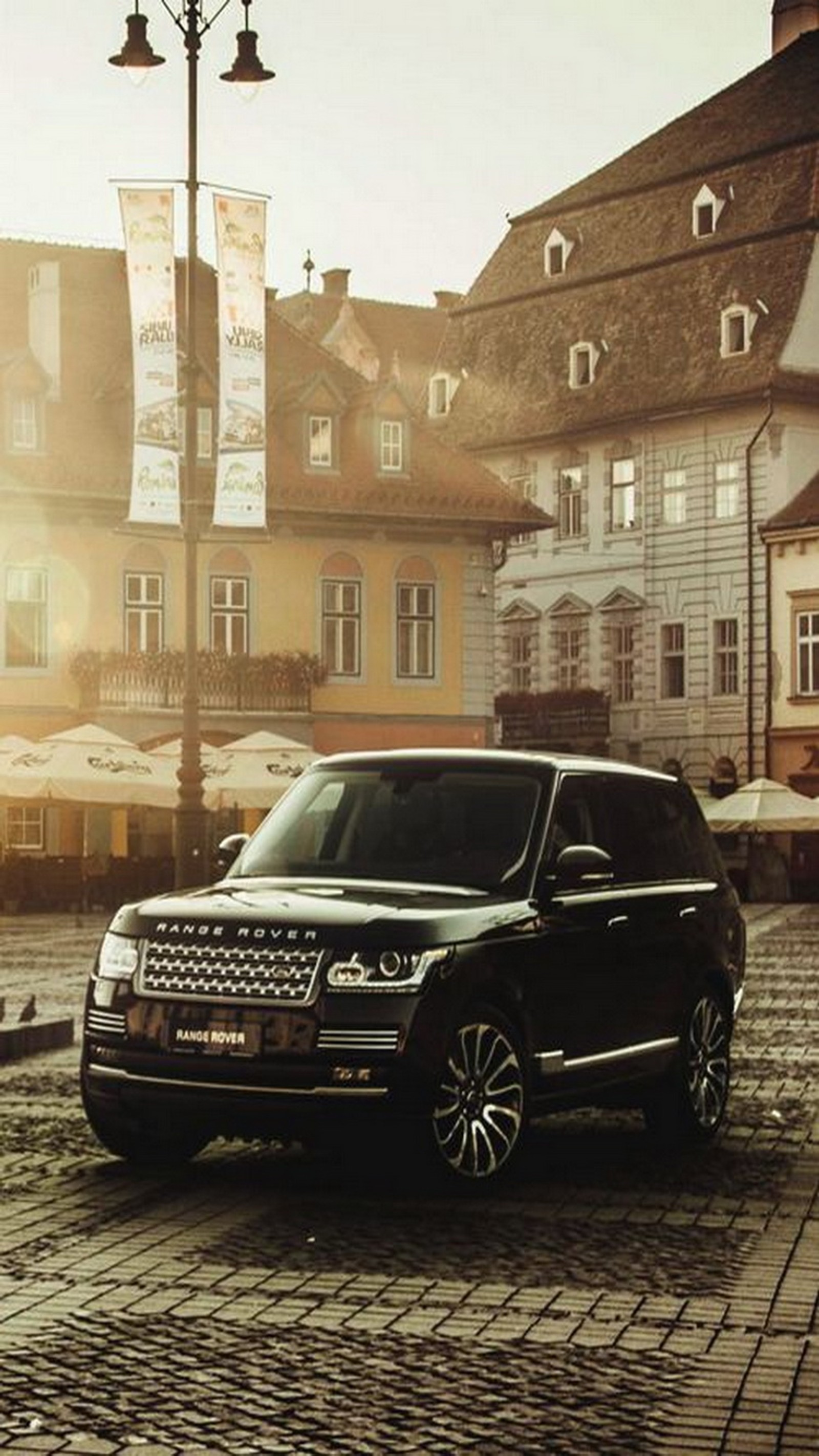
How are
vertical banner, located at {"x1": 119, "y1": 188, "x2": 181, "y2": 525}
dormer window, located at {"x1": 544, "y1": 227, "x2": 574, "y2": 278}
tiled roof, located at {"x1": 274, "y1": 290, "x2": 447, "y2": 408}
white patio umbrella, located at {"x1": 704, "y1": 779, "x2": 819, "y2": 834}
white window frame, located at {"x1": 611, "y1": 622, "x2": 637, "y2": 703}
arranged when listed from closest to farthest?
vertical banner, located at {"x1": 119, "y1": 188, "x2": 181, "y2": 525}, white patio umbrella, located at {"x1": 704, "y1": 779, "x2": 819, "y2": 834}, white window frame, located at {"x1": 611, "y1": 622, "x2": 637, "y2": 703}, dormer window, located at {"x1": 544, "y1": 227, "x2": 574, "y2": 278}, tiled roof, located at {"x1": 274, "y1": 290, "x2": 447, "y2": 408}

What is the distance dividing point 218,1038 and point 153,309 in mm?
21886

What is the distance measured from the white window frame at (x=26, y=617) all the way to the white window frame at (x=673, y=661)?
18.6 m

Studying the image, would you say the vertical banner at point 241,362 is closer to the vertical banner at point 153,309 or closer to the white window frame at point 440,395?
the vertical banner at point 153,309

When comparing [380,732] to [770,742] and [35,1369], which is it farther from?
[35,1369]

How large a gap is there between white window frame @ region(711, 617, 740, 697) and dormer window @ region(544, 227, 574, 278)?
1059cm

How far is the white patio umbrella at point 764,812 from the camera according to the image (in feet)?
154

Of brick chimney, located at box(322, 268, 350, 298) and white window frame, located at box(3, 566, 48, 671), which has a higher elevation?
brick chimney, located at box(322, 268, 350, 298)

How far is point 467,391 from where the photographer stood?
70.1m

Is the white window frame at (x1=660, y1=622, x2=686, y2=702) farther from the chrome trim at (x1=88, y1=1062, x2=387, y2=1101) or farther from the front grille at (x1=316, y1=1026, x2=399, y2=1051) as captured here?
the front grille at (x1=316, y1=1026, x2=399, y2=1051)

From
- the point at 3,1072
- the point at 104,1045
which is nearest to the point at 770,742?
the point at 3,1072

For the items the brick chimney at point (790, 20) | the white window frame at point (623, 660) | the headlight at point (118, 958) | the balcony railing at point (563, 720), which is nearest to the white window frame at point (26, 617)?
the balcony railing at point (563, 720)

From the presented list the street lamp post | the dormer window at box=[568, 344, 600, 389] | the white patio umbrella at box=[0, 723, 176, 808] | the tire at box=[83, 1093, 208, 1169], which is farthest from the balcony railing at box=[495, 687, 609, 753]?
the tire at box=[83, 1093, 208, 1169]

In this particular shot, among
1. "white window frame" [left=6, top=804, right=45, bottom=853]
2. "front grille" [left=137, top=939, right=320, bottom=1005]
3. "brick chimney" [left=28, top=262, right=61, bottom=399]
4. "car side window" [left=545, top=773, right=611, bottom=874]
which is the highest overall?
"brick chimney" [left=28, top=262, right=61, bottom=399]

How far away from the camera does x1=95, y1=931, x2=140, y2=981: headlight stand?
11.1 m
